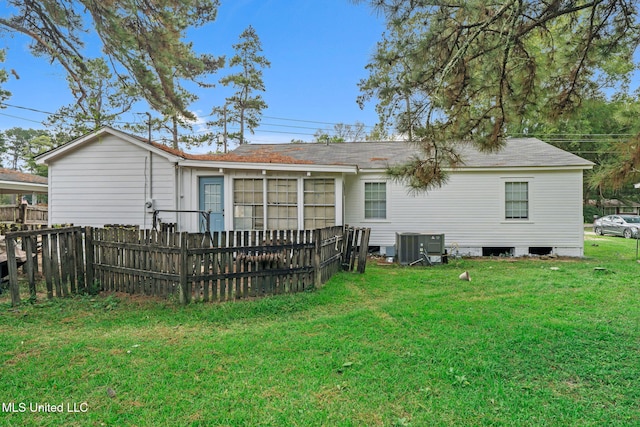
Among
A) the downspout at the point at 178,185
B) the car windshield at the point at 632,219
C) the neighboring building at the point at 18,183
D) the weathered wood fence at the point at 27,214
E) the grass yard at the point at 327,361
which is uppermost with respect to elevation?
the neighboring building at the point at 18,183

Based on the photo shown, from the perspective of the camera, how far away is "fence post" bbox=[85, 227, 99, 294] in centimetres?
546

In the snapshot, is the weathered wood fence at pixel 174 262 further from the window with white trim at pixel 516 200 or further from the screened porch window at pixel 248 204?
the window with white trim at pixel 516 200

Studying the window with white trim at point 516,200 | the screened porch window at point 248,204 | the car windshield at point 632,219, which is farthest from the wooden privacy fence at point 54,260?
the car windshield at point 632,219

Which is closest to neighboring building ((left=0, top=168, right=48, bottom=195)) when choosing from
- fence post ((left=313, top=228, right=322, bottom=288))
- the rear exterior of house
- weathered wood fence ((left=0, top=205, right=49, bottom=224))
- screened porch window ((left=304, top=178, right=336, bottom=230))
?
weathered wood fence ((left=0, top=205, right=49, bottom=224))

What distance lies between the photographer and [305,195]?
353 inches

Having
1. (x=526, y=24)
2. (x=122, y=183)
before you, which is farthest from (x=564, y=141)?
(x=122, y=183)

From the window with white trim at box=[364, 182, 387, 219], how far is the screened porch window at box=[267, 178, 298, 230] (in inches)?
111

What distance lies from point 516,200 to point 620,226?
14070 mm

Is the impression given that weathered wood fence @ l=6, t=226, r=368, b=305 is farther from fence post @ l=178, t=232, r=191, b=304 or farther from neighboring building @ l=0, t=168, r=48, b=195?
neighboring building @ l=0, t=168, r=48, b=195

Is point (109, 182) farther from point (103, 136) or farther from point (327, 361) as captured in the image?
point (327, 361)

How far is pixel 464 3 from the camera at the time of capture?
394 centimetres

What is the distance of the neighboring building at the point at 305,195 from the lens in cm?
862

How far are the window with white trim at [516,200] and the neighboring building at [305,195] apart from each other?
31 mm

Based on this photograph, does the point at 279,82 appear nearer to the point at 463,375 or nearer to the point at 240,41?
the point at 240,41
